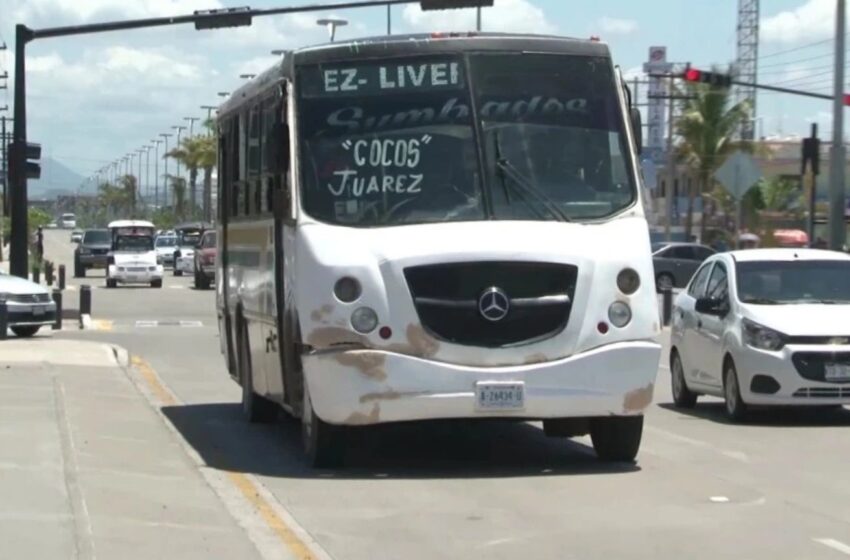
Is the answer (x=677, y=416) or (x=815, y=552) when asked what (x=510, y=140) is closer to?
(x=815, y=552)

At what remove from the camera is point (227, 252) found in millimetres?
18125

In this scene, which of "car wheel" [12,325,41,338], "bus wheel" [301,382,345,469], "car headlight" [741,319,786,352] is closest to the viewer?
"bus wheel" [301,382,345,469]

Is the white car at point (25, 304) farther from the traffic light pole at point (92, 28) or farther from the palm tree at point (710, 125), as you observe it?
the palm tree at point (710, 125)

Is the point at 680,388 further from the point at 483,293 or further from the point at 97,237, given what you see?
the point at 97,237

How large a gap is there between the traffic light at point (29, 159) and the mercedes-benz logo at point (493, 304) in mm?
21017

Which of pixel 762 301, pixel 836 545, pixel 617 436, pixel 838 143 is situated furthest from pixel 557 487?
pixel 838 143

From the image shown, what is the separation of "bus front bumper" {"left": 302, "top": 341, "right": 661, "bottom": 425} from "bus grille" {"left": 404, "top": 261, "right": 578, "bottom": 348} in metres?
0.23

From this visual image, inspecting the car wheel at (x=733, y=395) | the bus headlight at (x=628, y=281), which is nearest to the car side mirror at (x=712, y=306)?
the car wheel at (x=733, y=395)

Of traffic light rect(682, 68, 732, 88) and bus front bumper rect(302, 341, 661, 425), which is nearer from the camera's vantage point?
bus front bumper rect(302, 341, 661, 425)

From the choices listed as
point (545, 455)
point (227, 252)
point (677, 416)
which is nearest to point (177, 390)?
point (227, 252)

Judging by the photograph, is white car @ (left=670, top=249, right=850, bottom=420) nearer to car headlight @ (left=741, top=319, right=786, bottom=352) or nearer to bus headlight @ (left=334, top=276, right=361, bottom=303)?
car headlight @ (left=741, top=319, right=786, bottom=352)

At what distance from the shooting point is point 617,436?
1335 cm

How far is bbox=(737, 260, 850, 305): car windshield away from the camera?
1722 centimetres

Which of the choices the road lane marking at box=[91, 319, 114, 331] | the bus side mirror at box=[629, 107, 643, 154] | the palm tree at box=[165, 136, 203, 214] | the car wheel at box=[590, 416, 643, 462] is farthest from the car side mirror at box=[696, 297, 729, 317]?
the palm tree at box=[165, 136, 203, 214]
